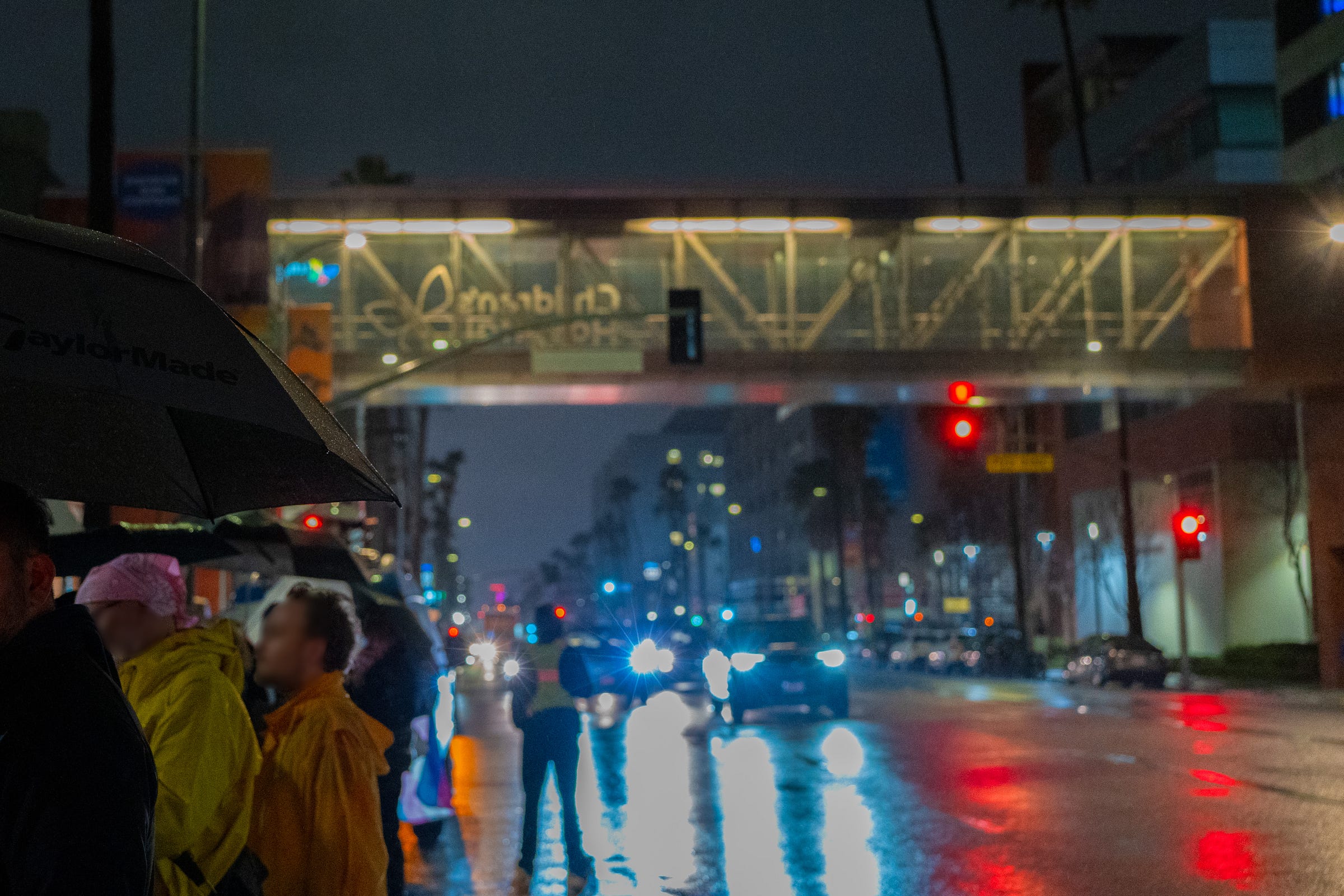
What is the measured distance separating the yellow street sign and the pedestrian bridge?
3.75 m

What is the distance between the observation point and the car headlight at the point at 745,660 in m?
26.9

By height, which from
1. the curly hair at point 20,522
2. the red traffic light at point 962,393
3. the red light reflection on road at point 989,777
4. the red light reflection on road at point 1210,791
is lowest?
the red light reflection on road at point 989,777

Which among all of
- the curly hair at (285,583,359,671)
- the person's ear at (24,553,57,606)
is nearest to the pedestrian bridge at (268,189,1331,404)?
the curly hair at (285,583,359,671)

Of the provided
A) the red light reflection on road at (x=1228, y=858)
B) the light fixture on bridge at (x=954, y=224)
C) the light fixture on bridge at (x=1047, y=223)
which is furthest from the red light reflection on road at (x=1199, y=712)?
the red light reflection on road at (x=1228, y=858)

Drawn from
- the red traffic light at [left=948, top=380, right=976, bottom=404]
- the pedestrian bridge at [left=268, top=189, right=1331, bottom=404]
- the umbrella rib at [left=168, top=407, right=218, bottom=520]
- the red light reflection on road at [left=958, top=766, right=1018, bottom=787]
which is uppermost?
the pedestrian bridge at [left=268, top=189, right=1331, bottom=404]

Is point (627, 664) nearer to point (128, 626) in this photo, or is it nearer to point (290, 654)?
point (290, 654)

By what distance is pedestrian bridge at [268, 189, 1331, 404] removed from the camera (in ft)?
110

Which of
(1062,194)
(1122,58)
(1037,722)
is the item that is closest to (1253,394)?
(1062,194)

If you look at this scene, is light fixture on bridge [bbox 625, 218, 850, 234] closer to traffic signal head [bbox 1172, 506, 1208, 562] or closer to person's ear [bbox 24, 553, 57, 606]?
traffic signal head [bbox 1172, 506, 1208, 562]

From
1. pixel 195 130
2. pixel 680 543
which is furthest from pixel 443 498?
pixel 195 130

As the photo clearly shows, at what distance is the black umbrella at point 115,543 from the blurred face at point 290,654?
172 inches

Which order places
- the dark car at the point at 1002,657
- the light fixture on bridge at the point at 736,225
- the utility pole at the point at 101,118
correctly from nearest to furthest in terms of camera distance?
the utility pole at the point at 101,118
the light fixture on bridge at the point at 736,225
the dark car at the point at 1002,657

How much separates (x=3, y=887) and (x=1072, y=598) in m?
65.1

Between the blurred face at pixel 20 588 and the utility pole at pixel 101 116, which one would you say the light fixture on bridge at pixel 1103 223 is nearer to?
the utility pole at pixel 101 116
